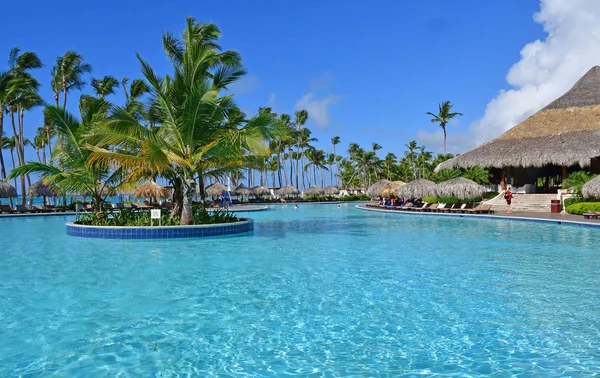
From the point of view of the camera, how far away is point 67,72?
31141 mm

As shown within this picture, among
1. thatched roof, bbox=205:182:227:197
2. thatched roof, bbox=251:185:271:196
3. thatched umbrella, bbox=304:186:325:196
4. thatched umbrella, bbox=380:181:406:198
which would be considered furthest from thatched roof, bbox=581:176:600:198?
thatched umbrella, bbox=304:186:325:196

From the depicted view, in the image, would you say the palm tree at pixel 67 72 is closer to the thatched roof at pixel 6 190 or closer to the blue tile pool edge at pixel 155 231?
the thatched roof at pixel 6 190

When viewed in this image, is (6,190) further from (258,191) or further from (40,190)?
(258,191)

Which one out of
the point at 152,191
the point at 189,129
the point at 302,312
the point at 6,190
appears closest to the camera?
the point at 302,312

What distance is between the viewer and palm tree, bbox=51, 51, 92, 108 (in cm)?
3114

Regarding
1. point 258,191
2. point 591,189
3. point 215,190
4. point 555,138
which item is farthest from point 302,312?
point 258,191

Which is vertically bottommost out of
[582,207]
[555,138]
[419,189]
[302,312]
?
[302,312]

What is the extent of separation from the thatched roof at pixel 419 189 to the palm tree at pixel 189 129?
53.5ft

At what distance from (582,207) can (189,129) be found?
1736cm

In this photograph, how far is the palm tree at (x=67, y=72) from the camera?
31141 mm

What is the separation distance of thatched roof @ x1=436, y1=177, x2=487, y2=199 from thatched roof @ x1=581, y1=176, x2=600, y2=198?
6315 millimetres

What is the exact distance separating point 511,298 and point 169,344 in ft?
15.4

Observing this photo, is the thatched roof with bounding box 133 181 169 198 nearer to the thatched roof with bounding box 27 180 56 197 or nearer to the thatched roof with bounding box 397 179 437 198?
the thatched roof with bounding box 27 180 56 197

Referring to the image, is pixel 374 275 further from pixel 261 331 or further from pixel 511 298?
pixel 261 331
